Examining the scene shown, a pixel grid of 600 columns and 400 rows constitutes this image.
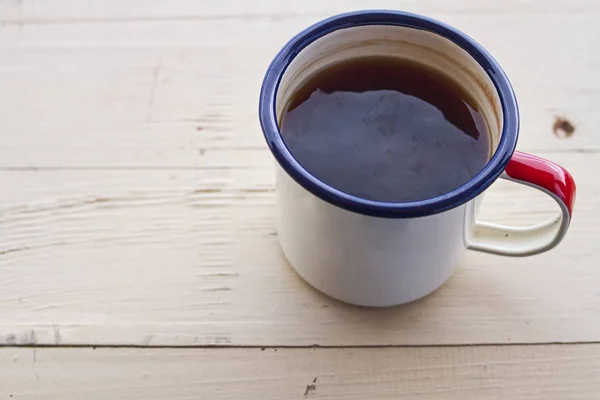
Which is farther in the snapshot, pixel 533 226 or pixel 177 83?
pixel 177 83

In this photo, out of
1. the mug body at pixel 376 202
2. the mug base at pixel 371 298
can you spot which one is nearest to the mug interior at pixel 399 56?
the mug body at pixel 376 202

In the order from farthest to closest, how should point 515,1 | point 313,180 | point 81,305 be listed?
point 515,1
point 81,305
point 313,180

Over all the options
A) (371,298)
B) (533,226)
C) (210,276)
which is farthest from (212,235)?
(533,226)

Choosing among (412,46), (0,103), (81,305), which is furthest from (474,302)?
(0,103)

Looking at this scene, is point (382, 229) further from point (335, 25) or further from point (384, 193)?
point (335, 25)

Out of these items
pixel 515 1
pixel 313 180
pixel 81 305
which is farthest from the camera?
pixel 515 1

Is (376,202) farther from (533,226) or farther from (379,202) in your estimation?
(533,226)
